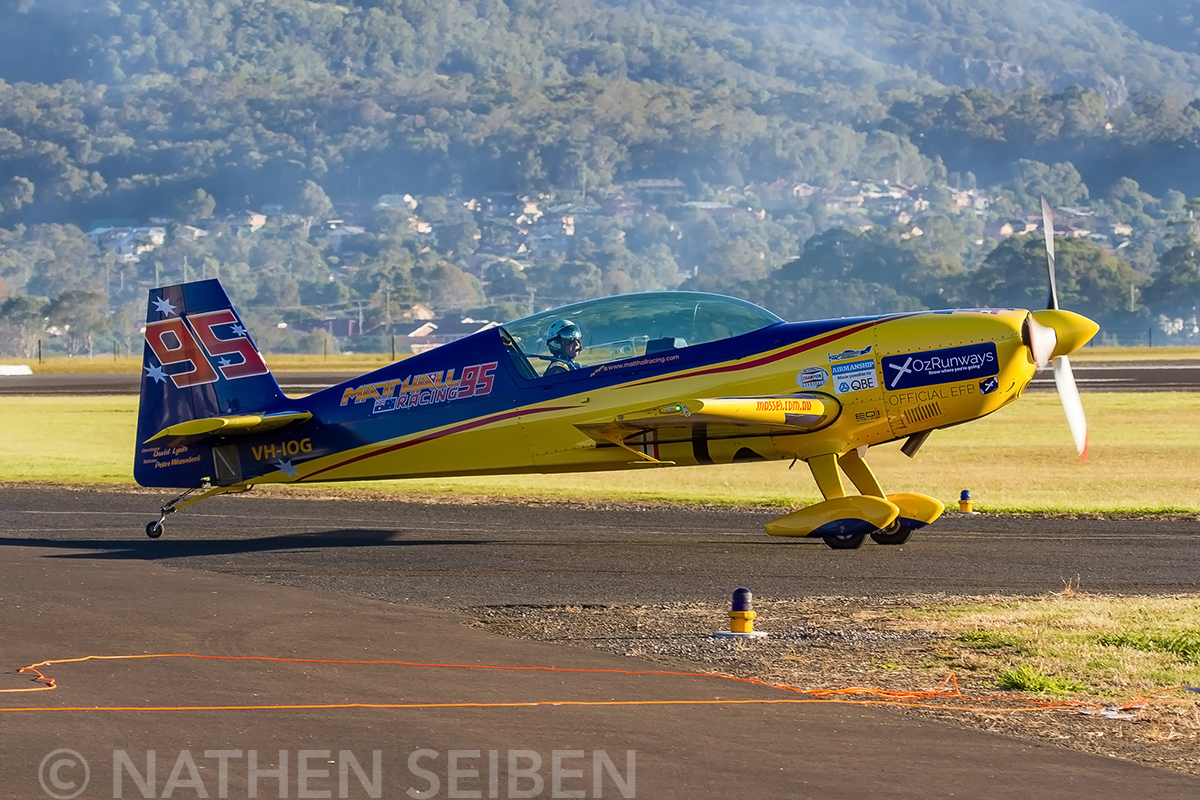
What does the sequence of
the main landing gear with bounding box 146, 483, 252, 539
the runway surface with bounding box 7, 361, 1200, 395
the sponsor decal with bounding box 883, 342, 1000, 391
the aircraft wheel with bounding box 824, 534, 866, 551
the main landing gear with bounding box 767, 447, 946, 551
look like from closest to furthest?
the main landing gear with bounding box 767, 447, 946, 551
the sponsor decal with bounding box 883, 342, 1000, 391
the aircraft wheel with bounding box 824, 534, 866, 551
the main landing gear with bounding box 146, 483, 252, 539
the runway surface with bounding box 7, 361, 1200, 395

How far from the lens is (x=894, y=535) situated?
50.2ft

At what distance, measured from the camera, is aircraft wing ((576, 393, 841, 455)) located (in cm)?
1422

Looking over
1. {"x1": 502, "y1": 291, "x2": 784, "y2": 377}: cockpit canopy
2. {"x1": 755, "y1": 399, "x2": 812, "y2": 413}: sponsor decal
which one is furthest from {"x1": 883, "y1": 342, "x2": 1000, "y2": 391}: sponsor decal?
{"x1": 502, "y1": 291, "x2": 784, "y2": 377}: cockpit canopy

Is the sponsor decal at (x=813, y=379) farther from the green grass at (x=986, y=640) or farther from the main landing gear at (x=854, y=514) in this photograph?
the green grass at (x=986, y=640)

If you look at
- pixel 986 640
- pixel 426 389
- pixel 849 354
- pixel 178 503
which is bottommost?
pixel 986 640

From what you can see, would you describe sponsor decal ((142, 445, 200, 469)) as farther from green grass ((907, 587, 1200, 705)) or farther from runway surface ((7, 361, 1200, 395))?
runway surface ((7, 361, 1200, 395))

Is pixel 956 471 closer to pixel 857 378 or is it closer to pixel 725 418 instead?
pixel 857 378

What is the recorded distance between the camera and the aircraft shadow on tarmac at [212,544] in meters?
14.9

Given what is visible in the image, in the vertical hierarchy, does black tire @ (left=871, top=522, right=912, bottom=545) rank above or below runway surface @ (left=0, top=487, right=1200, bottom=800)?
above

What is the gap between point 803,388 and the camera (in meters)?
14.8

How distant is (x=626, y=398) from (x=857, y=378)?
234cm

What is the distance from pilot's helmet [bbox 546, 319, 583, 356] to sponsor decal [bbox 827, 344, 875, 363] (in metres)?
2.60

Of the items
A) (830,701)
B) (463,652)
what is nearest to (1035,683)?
(830,701)

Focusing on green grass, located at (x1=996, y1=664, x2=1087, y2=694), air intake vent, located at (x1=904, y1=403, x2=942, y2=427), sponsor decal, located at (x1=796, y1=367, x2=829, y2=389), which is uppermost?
sponsor decal, located at (x1=796, y1=367, x2=829, y2=389)
